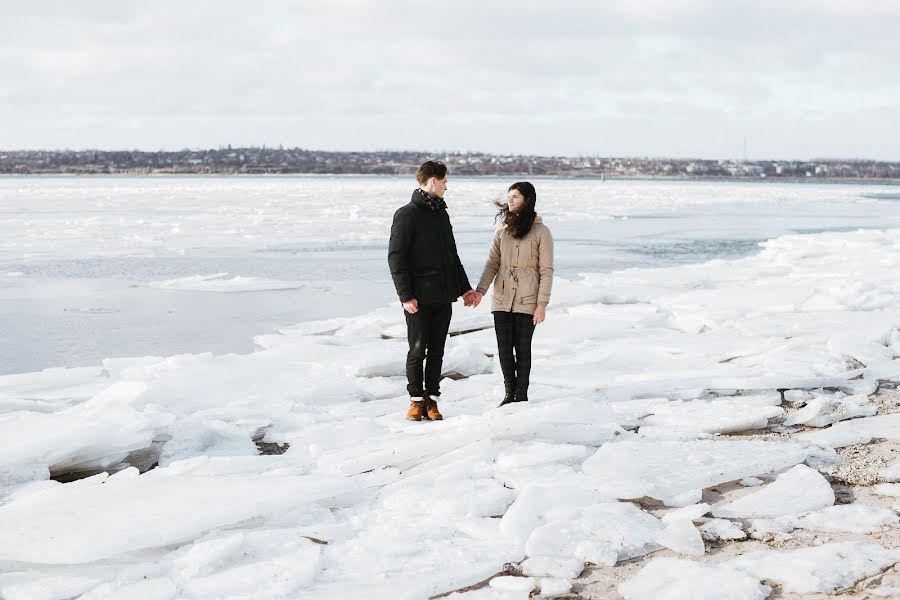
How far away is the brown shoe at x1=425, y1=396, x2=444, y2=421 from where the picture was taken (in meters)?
4.76

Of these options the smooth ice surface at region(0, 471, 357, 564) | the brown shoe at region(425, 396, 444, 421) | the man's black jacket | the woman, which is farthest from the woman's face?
the smooth ice surface at region(0, 471, 357, 564)

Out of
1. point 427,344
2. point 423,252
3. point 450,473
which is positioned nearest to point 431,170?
point 423,252

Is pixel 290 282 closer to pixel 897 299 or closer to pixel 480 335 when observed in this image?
pixel 480 335

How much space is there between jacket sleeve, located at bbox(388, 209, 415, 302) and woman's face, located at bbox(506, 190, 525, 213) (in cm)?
53

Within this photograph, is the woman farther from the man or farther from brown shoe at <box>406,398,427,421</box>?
brown shoe at <box>406,398,427,421</box>

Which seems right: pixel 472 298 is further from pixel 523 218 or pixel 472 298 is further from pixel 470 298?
pixel 523 218

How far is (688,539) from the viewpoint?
121 inches

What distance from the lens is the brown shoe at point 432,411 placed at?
15.6 feet

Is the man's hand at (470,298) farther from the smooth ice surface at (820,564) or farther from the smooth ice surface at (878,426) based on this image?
the smooth ice surface at (820,564)

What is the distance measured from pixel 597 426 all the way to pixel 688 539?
1267mm

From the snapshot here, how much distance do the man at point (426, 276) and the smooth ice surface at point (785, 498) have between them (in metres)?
1.74

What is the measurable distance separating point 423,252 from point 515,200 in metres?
0.54

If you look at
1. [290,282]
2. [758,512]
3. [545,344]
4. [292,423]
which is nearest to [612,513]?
[758,512]

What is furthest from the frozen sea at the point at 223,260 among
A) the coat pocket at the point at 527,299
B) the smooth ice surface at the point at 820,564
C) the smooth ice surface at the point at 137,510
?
the smooth ice surface at the point at 820,564
